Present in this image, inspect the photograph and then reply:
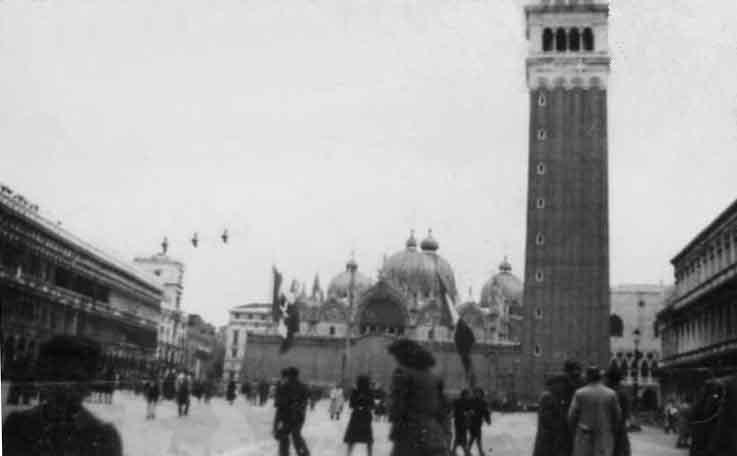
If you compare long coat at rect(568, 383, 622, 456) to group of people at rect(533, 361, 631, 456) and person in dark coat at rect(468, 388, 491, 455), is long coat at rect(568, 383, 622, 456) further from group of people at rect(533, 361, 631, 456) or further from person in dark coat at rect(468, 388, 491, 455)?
person in dark coat at rect(468, 388, 491, 455)

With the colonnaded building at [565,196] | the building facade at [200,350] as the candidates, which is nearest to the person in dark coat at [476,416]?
the building facade at [200,350]

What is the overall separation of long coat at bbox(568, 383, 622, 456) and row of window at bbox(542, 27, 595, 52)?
42.1 meters

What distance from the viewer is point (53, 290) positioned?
902 centimetres

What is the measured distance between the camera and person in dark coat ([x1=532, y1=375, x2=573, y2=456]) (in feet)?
26.0

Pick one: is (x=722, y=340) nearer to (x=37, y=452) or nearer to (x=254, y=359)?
(x=37, y=452)

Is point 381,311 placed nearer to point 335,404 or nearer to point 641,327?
point 641,327

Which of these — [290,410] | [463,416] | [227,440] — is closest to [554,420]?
[290,410]

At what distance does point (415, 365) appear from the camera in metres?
6.36

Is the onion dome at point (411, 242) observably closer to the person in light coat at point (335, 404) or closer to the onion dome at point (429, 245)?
the onion dome at point (429, 245)

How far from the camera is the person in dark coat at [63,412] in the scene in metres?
3.66

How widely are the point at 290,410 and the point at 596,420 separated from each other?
423cm

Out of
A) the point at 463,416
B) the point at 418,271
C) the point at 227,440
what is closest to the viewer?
the point at 463,416

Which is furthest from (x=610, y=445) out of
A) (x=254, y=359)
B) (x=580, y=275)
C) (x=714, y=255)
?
(x=254, y=359)

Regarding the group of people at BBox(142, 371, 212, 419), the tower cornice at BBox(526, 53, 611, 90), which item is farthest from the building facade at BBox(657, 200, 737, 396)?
the tower cornice at BBox(526, 53, 611, 90)
